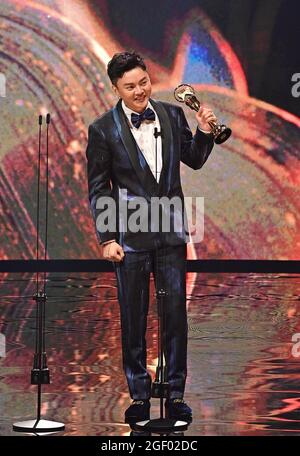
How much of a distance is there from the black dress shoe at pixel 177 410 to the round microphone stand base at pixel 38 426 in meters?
0.37

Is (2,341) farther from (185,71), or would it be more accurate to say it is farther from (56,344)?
(185,71)

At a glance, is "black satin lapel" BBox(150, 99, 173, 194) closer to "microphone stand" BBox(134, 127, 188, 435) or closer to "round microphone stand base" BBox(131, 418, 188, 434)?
"microphone stand" BBox(134, 127, 188, 435)

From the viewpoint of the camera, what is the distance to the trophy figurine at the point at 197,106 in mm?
3748

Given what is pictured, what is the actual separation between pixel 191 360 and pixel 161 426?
1851 mm

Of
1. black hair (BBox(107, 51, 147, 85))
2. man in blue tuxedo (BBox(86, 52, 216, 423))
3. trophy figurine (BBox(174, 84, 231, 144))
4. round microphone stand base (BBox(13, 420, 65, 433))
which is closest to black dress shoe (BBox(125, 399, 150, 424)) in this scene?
man in blue tuxedo (BBox(86, 52, 216, 423))

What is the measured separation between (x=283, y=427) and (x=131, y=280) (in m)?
0.72

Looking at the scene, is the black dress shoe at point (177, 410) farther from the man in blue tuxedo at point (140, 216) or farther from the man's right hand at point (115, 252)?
the man's right hand at point (115, 252)

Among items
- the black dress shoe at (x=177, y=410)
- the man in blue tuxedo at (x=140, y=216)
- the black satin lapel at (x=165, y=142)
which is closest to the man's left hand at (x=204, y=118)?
the man in blue tuxedo at (x=140, y=216)

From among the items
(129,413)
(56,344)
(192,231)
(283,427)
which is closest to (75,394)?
(129,413)

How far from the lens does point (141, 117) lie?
385 cm

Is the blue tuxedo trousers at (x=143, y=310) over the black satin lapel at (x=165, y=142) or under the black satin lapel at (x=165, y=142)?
under

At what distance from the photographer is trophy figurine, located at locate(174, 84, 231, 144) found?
12.3 feet

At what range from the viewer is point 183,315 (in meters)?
3.85

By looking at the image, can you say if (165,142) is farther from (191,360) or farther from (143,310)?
(191,360)
